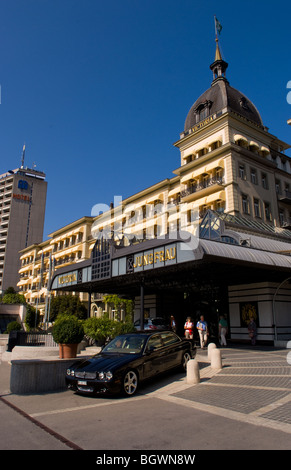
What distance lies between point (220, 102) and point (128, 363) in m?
32.3

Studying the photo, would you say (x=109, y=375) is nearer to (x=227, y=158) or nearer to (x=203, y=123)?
(x=227, y=158)

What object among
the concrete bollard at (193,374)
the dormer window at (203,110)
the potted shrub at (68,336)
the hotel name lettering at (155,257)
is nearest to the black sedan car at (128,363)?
the concrete bollard at (193,374)

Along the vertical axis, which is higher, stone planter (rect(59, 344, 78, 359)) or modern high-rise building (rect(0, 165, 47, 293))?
modern high-rise building (rect(0, 165, 47, 293))

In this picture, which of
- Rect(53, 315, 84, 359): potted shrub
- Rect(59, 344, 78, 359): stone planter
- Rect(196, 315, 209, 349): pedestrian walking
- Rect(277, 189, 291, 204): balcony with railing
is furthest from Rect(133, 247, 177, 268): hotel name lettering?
Rect(277, 189, 291, 204): balcony with railing

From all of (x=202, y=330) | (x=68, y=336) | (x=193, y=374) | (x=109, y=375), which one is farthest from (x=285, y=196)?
(x=109, y=375)

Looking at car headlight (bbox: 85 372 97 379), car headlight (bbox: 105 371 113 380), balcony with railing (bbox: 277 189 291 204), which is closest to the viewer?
car headlight (bbox: 105 371 113 380)

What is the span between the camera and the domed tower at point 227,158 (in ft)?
102

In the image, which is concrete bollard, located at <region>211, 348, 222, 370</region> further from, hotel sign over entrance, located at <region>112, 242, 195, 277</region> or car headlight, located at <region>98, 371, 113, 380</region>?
car headlight, located at <region>98, 371, 113, 380</region>

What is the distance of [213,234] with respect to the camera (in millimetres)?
25656

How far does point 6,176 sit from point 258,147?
8307cm

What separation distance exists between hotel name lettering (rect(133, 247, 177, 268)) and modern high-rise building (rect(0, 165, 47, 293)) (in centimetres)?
7681

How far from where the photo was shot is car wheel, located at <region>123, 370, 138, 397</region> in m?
8.10

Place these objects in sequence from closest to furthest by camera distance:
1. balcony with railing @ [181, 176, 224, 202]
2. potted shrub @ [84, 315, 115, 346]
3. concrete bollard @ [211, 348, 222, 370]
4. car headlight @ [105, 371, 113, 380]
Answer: car headlight @ [105, 371, 113, 380]
concrete bollard @ [211, 348, 222, 370]
potted shrub @ [84, 315, 115, 346]
balcony with railing @ [181, 176, 224, 202]
